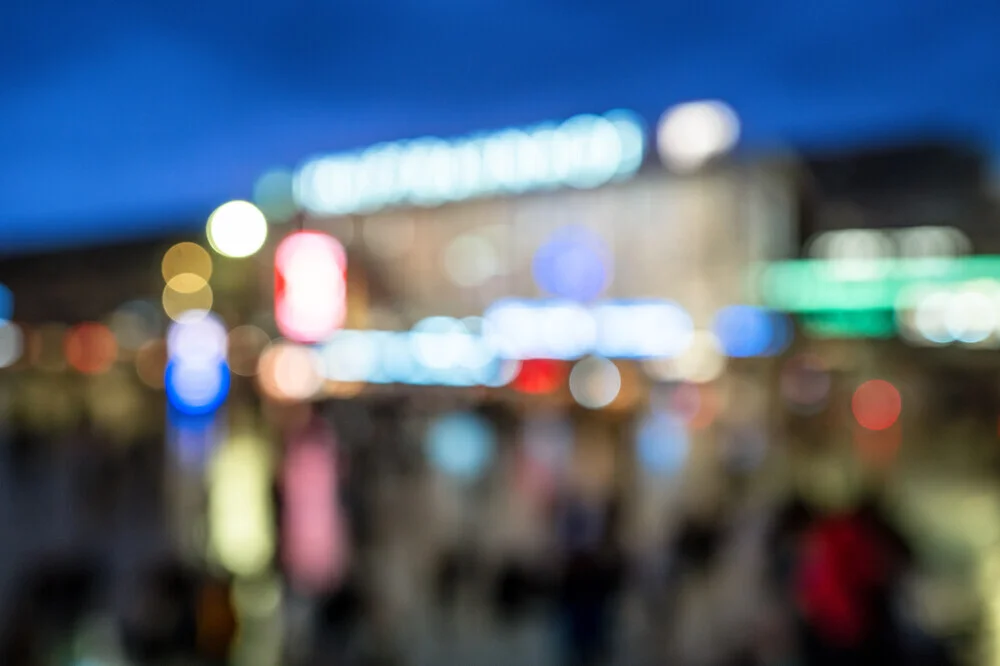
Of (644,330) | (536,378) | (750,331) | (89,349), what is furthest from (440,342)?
(89,349)

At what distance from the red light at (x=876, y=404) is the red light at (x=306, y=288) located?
55.5 feet

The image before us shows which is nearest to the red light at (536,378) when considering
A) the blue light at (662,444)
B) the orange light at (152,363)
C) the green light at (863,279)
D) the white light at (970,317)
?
the blue light at (662,444)

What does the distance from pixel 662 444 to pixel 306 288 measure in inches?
465

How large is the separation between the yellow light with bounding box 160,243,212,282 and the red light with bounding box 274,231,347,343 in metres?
26.8

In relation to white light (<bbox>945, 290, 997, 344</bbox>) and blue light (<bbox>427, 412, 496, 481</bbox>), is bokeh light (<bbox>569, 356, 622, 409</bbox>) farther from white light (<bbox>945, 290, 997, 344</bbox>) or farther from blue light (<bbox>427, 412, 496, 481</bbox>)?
white light (<bbox>945, 290, 997, 344</bbox>)

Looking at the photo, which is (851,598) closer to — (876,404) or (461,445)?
(461,445)

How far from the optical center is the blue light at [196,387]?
22.9 metres

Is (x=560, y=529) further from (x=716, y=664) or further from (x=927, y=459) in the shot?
(x=927, y=459)

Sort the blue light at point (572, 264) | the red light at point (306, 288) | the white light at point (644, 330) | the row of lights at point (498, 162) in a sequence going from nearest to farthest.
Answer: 1. the red light at point (306, 288)
2. the white light at point (644, 330)
3. the row of lights at point (498, 162)
4. the blue light at point (572, 264)

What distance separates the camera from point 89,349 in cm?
3503

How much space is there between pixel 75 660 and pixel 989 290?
29854 mm

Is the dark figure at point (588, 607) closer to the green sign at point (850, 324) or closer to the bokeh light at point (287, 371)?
the bokeh light at point (287, 371)

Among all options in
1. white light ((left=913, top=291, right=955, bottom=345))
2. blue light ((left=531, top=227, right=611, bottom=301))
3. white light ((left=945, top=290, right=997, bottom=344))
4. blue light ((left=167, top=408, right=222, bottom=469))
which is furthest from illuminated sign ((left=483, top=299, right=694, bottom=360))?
blue light ((left=167, top=408, right=222, bottom=469))

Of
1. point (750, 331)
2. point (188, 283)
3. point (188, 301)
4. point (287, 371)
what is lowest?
point (287, 371)
